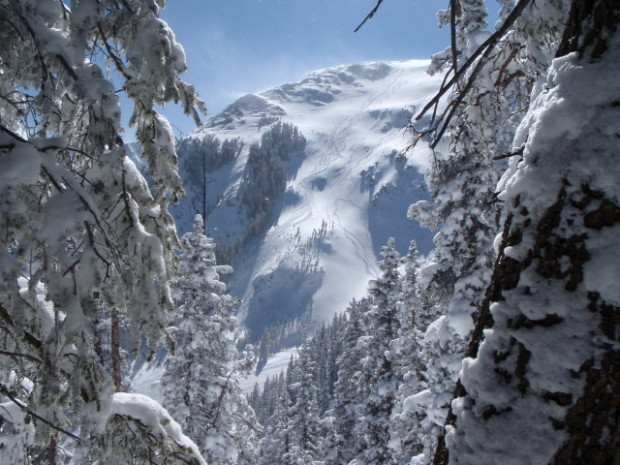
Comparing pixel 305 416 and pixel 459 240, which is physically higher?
pixel 459 240

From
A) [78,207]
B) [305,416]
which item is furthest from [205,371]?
[305,416]

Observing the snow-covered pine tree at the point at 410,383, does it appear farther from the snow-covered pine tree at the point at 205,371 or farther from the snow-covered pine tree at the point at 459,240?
the snow-covered pine tree at the point at 205,371

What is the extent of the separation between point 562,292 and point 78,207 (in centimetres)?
260

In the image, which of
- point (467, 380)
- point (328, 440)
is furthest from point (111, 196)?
point (328, 440)

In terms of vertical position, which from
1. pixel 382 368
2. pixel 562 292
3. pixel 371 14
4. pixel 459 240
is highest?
pixel 459 240

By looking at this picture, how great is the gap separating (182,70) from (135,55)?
1.25ft

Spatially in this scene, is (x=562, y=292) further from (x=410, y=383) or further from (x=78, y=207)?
(x=410, y=383)

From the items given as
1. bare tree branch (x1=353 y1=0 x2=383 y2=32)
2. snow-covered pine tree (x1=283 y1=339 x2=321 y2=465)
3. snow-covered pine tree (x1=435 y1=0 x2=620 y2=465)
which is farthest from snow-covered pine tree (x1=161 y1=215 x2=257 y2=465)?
snow-covered pine tree (x1=435 y1=0 x2=620 y2=465)

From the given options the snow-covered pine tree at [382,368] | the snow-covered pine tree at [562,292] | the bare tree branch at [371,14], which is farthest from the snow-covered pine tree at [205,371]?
the snow-covered pine tree at [562,292]

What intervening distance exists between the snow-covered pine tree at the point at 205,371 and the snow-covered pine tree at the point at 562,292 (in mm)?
13142

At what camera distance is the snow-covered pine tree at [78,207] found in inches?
101

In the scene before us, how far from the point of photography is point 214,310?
1577 centimetres

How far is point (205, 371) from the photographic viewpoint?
1480 centimetres

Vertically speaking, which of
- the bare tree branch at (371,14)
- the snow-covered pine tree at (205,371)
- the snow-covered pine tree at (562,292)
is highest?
the snow-covered pine tree at (205,371)
